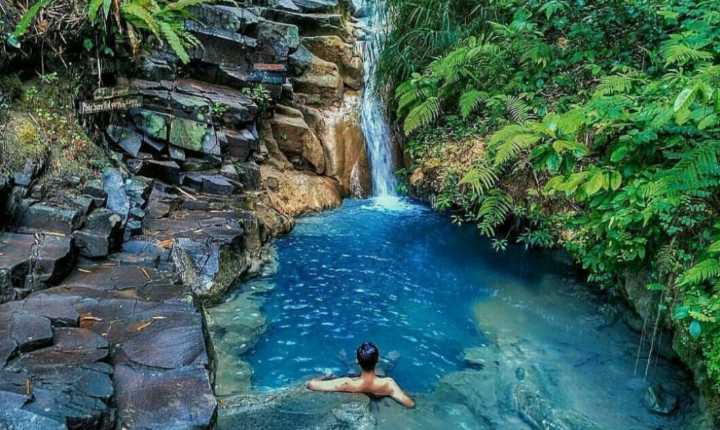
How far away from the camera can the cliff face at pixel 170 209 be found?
10.2 ft

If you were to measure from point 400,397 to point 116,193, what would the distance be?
3.77 metres

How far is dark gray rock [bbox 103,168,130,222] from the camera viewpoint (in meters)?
5.55

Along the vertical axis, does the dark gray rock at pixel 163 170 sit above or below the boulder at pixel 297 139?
below

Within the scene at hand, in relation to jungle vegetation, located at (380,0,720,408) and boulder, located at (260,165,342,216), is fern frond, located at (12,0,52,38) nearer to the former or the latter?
boulder, located at (260,165,342,216)

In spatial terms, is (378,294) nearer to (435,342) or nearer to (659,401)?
(435,342)

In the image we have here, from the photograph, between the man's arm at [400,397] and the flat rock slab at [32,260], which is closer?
the flat rock slab at [32,260]

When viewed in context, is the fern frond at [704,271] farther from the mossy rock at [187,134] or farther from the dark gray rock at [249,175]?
the mossy rock at [187,134]

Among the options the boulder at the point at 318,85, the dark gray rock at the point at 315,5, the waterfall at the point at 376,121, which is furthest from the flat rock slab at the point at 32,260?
the dark gray rock at the point at 315,5

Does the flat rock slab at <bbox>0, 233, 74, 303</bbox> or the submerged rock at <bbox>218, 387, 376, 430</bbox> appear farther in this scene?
the flat rock slab at <bbox>0, 233, 74, 303</bbox>

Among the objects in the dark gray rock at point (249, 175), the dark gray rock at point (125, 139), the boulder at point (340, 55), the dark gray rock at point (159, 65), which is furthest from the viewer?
the boulder at point (340, 55)

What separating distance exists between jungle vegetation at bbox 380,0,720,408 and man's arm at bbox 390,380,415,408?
2.04 m

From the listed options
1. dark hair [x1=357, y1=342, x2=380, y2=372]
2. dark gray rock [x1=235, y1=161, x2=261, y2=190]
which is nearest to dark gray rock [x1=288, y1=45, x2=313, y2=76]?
dark gray rock [x1=235, y1=161, x2=261, y2=190]

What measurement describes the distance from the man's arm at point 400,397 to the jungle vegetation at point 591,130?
2.04 m

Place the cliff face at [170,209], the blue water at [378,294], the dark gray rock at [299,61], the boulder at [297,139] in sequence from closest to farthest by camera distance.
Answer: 1. the cliff face at [170,209]
2. the blue water at [378,294]
3. the boulder at [297,139]
4. the dark gray rock at [299,61]
